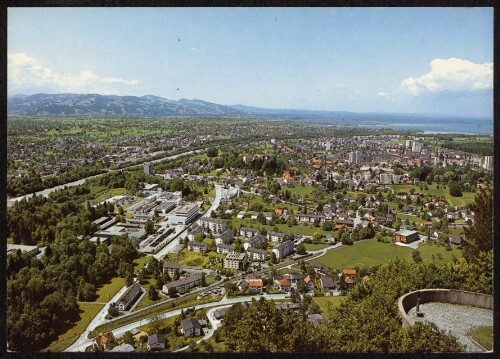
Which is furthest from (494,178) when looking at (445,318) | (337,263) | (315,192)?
(315,192)

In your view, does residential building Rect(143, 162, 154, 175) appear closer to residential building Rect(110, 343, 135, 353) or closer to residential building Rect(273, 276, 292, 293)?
residential building Rect(273, 276, 292, 293)

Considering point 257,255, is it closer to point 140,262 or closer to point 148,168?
point 140,262

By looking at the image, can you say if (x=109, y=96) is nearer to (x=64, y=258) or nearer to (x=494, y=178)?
(x=64, y=258)

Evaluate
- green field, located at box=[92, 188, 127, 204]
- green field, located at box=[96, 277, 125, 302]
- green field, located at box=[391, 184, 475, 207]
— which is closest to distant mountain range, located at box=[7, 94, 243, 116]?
green field, located at box=[92, 188, 127, 204]

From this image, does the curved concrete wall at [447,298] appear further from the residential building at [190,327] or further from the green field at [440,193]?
the green field at [440,193]

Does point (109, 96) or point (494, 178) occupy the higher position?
point (109, 96)

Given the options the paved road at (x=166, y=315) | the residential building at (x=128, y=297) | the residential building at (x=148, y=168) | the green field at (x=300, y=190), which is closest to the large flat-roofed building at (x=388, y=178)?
the green field at (x=300, y=190)

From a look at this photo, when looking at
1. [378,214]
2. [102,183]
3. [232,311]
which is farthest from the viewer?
[378,214]
